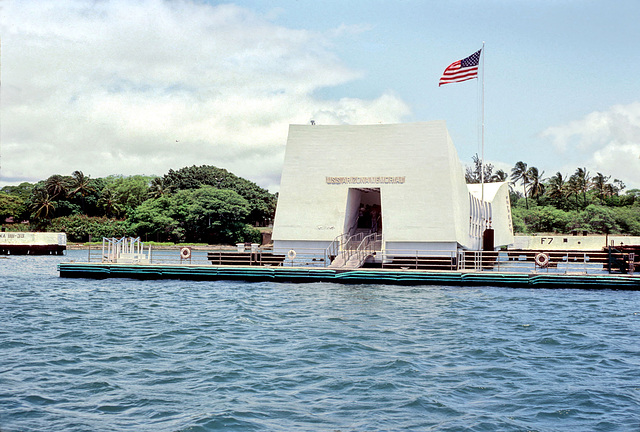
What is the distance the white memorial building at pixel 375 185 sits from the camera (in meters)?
27.4

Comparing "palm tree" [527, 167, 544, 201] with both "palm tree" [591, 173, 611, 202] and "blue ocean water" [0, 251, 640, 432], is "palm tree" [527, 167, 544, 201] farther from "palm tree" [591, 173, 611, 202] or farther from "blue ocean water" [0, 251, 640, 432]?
"blue ocean water" [0, 251, 640, 432]

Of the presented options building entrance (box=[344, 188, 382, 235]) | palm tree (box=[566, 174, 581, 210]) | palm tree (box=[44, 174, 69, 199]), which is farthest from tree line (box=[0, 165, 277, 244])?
palm tree (box=[566, 174, 581, 210])

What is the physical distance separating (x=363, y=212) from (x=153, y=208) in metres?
41.1

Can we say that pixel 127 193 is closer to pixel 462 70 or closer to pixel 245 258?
pixel 245 258

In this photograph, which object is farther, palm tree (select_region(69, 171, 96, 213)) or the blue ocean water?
palm tree (select_region(69, 171, 96, 213))

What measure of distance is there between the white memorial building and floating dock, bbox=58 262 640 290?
386cm

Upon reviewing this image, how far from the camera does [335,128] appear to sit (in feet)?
94.4

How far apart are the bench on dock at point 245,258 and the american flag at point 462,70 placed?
10.9 m

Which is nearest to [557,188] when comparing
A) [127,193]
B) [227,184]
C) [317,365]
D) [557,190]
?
[557,190]

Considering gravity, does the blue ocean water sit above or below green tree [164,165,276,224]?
below

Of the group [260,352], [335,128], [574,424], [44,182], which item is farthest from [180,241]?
[574,424]

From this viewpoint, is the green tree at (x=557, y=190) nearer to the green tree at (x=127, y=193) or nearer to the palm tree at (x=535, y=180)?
the palm tree at (x=535, y=180)

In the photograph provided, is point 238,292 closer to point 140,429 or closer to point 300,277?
point 300,277

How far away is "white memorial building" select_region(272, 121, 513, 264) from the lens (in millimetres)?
27375
